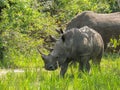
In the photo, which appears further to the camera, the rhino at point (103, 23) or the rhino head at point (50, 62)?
the rhino at point (103, 23)

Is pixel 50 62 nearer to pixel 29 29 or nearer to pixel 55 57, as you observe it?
pixel 55 57

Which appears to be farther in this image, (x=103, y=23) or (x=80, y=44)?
(x=103, y=23)

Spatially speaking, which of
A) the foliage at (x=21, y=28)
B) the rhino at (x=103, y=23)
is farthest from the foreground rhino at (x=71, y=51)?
the rhino at (x=103, y=23)

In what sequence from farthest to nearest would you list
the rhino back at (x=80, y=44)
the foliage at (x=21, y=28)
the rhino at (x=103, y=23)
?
the rhino at (x=103, y=23)
the foliage at (x=21, y=28)
the rhino back at (x=80, y=44)

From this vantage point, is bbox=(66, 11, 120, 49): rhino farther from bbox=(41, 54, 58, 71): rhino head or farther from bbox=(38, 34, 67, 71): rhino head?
bbox=(41, 54, 58, 71): rhino head

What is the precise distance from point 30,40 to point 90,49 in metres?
3.24

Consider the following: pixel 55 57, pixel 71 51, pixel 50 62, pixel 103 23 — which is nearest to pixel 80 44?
pixel 71 51

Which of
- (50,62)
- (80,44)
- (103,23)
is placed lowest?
(103,23)

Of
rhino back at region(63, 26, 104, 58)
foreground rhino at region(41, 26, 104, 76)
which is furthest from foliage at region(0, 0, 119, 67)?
foreground rhino at region(41, 26, 104, 76)

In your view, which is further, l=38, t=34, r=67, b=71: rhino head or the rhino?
the rhino

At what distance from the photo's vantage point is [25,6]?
11320 mm

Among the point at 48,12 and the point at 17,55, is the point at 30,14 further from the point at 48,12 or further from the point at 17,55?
the point at 48,12

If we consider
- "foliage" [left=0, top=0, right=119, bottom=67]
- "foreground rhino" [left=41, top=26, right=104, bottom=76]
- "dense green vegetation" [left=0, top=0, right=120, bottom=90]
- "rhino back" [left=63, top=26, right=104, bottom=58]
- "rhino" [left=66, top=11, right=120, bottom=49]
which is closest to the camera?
"foreground rhino" [left=41, top=26, right=104, bottom=76]

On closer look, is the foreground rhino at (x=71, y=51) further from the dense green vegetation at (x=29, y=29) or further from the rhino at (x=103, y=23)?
the rhino at (x=103, y=23)
